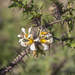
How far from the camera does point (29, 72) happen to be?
279cm

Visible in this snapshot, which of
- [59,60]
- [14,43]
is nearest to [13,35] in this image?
[14,43]

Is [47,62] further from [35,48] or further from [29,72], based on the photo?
[35,48]

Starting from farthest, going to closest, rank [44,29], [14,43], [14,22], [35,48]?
[14,22] → [14,43] → [44,29] → [35,48]

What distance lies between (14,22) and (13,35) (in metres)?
1.42

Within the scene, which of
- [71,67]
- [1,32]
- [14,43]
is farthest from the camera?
[1,32]

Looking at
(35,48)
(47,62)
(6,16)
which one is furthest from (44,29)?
(6,16)

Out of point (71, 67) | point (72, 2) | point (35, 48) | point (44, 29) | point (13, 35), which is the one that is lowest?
point (71, 67)

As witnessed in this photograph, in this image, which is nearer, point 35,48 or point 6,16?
point 35,48

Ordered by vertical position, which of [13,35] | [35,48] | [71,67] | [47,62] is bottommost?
[71,67]

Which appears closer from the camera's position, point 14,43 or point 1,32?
point 14,43

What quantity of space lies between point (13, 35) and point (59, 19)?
3575mm

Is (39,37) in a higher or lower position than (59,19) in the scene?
lower

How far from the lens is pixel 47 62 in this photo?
2807 millimetres

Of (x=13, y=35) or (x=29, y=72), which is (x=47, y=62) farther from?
(x=13, y=35)
